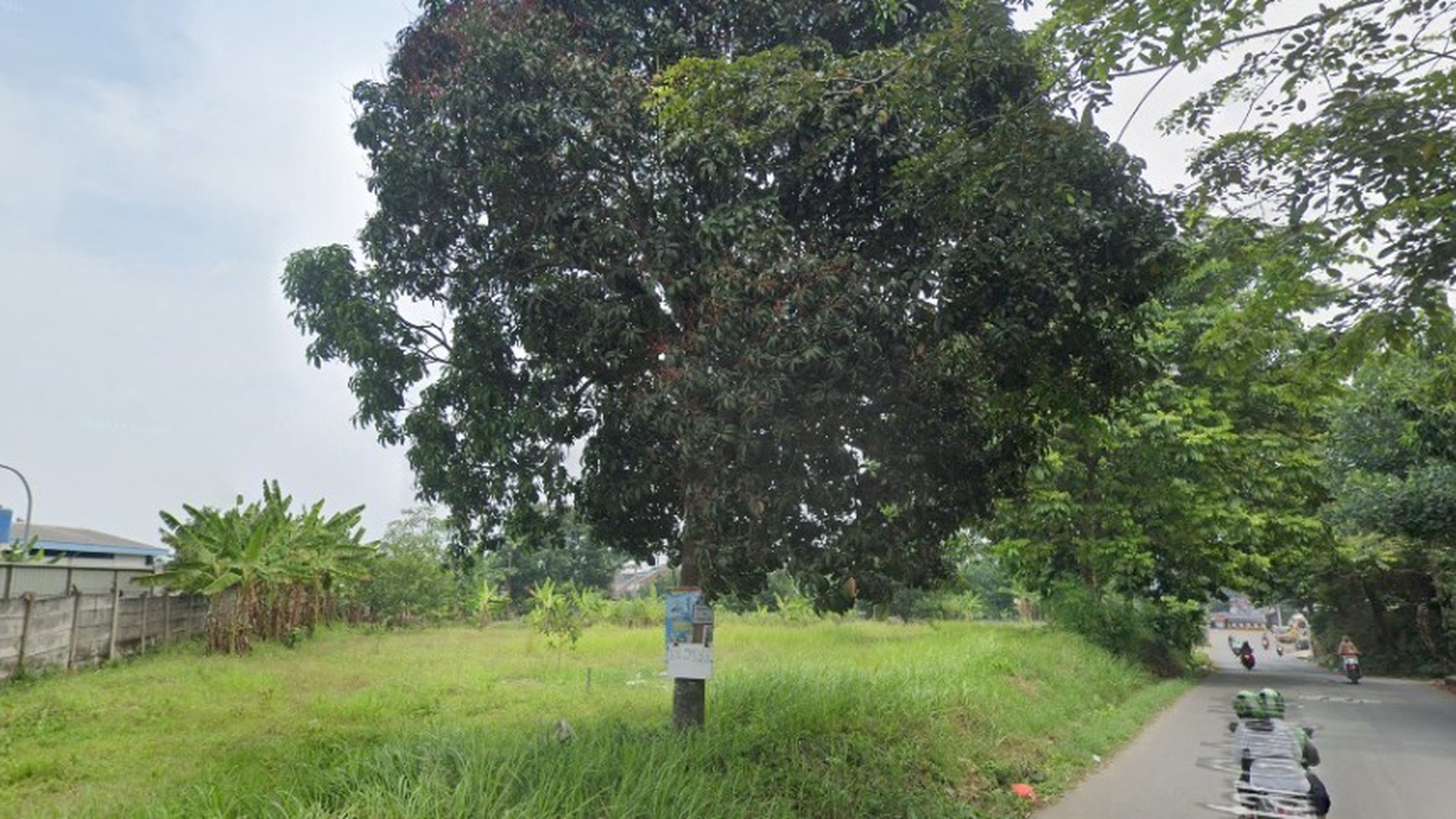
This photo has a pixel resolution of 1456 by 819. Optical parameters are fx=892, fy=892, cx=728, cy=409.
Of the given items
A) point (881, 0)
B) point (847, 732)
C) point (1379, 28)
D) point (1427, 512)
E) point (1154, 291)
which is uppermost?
point (881, 0)

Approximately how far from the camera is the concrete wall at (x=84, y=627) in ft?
41.2

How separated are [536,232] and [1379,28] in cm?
563

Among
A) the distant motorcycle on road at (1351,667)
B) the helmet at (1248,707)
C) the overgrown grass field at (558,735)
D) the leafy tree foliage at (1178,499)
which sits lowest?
the distant motorcycle on road at (1351,667)

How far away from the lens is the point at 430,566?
32.9 meters

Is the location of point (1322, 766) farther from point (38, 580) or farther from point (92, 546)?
point (92, 546)

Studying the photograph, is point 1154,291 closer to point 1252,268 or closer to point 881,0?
point 1252,268

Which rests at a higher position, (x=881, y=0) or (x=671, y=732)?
(x=881, y=0)

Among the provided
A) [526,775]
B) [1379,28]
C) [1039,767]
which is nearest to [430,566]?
[1039,767]

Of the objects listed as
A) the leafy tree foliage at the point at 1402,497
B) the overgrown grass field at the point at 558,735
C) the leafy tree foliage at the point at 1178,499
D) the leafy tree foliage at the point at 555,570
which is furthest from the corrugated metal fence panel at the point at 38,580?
the leafy tree foliage at the point at 555,570

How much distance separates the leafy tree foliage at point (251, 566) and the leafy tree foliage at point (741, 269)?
1359 cm

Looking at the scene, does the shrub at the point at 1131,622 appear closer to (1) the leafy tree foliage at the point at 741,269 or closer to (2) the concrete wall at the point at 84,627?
(1) the leafy tree foliage at the point at 741,269

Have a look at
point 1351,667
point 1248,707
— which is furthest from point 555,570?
point 1248,707

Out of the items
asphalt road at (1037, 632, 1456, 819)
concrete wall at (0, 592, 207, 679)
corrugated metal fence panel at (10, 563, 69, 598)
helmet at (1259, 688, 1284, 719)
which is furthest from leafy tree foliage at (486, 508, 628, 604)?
helmet at (1259, 688, 1284, 719)

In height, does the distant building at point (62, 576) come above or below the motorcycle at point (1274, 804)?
above
